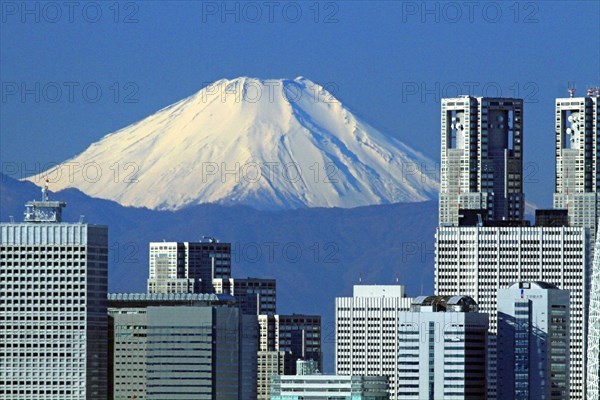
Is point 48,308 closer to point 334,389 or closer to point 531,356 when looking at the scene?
point 334,389

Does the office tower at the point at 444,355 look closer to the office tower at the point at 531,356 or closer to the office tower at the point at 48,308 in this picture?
the office tower at the point at 531,356

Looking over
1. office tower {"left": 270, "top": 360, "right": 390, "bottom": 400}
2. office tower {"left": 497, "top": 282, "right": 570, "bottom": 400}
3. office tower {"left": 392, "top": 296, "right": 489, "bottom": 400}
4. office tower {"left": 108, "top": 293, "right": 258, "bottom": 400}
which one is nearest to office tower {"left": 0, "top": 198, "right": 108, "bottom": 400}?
office tower {"left": 108, "top": 293, "right": 258, "bottom": 400}

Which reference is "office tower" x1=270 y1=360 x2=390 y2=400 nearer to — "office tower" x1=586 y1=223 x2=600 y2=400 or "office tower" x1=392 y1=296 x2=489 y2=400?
"office tower" x1=392 y1=296 x2=489 y2=400

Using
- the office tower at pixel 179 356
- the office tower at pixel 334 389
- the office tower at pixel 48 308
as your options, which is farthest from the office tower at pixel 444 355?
the office tower at pixel 48 308

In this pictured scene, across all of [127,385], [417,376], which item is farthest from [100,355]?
[417,376]

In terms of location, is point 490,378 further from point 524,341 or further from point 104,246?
point 104,246

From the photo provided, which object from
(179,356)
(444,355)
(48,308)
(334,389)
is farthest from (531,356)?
(48,308)
